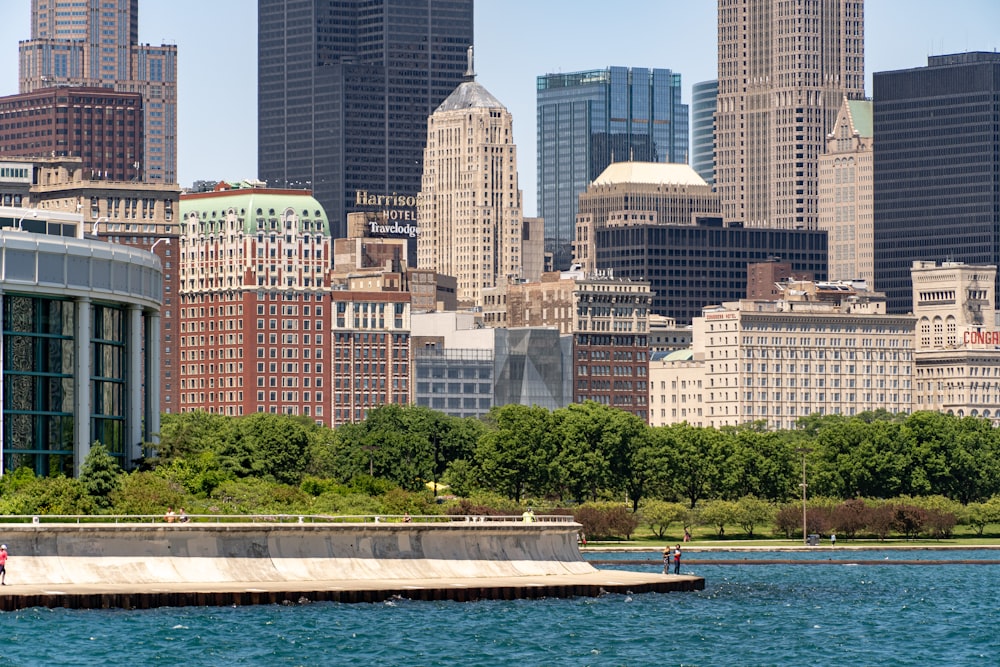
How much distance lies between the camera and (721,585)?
565 ft

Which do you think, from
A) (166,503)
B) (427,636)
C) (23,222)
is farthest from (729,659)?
(23,222)

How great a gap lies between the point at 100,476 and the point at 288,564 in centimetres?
1857

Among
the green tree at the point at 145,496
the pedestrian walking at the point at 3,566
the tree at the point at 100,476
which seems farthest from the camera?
the tree at the point at 100,476

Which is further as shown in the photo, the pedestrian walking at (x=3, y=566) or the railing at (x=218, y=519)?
the railing at (x=218, y=519)

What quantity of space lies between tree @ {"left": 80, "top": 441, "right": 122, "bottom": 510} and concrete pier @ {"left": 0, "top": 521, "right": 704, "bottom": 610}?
15322 mm

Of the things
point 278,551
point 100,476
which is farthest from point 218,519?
point 100,476

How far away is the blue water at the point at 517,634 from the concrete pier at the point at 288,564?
1272 mm

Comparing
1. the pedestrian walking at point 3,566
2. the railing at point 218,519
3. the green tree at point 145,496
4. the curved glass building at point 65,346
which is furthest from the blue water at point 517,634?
the curved glass building at point 65,346

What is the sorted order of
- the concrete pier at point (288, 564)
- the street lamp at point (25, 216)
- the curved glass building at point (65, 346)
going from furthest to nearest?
1. the street lamp at point (25, 216)
2. the curved glass building at point (65, 346)
3. the concrete pier at point (288, 564)

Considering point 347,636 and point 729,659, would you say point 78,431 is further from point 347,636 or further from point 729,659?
point 729,659

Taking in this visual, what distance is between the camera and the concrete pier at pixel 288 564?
133625mm

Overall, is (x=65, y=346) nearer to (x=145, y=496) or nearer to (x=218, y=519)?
(x=145, y=496)

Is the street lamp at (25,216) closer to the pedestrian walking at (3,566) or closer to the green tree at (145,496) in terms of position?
the green tree at (145,496)

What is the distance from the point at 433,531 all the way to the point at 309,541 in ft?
28.3
